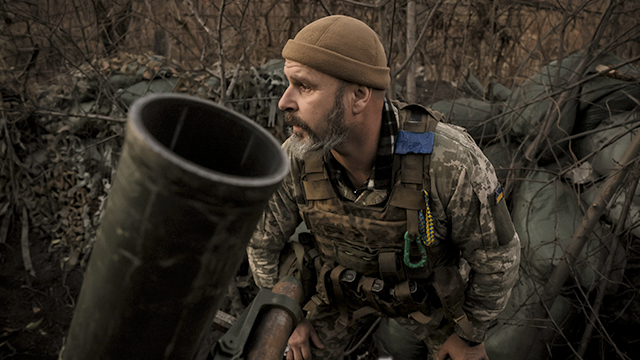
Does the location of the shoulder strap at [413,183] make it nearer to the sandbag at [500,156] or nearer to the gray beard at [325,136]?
the gray beard at [325,136]

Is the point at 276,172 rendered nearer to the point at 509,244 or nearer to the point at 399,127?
the point at 399,127

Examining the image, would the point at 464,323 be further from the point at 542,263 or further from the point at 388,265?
the point at 542,263

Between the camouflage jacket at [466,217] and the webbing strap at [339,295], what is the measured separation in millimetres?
285

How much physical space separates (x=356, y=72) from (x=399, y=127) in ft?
1.15

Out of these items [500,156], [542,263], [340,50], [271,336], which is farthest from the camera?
[500,156]

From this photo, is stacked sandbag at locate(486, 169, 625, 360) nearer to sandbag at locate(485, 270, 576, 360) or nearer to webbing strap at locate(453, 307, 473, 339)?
sandbag at locate(485, 270, 576, 360)

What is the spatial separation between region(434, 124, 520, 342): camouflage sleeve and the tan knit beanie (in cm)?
44

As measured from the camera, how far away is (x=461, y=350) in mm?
1870

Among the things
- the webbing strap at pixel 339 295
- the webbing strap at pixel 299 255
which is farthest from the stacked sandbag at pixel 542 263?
the webbing strap at pixel 299 255

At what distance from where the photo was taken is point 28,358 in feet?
12.3

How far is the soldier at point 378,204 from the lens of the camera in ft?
4.67

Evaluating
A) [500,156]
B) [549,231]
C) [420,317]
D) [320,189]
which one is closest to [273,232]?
[320,189]

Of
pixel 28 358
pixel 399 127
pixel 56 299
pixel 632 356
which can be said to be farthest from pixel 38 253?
pixel 632 356

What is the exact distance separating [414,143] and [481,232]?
1.38 ft
